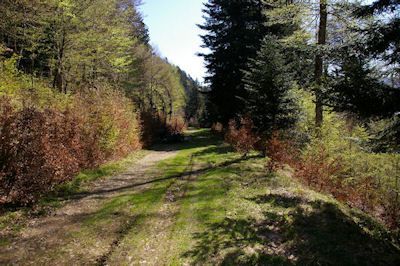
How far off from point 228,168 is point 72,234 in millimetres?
9465

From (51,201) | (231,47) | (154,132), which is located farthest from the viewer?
(154,132)

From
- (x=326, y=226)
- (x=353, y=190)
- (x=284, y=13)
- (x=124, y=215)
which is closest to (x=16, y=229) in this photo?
(x=124, y=215)

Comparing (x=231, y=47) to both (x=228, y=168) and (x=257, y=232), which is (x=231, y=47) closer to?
(x=228, y=168)

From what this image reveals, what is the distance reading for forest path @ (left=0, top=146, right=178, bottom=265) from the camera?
26.6 feet

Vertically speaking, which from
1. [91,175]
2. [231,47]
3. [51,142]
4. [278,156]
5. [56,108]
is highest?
[231,47]

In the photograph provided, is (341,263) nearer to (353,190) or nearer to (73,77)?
(353,190)

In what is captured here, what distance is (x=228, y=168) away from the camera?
17734mm

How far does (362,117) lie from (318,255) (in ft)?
12.2

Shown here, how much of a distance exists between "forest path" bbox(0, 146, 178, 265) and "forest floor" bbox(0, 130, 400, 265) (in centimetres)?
2

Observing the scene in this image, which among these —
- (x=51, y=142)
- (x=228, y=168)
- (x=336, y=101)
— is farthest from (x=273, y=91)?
(x=51, y=142)

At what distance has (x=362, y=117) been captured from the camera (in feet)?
31.9

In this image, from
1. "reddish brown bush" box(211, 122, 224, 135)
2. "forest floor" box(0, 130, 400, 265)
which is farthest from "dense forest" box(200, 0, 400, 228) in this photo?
"reddish brown bush" box(211, 122, 224, 135)

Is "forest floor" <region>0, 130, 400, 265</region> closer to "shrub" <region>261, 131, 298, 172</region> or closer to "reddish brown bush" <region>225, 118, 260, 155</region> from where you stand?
"shrub" <region>261, 131, 298, 172</region>

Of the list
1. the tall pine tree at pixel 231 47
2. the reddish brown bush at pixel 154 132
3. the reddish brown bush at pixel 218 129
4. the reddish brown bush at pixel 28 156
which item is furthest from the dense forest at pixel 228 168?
the reddish brown bush at pixel 218 129
